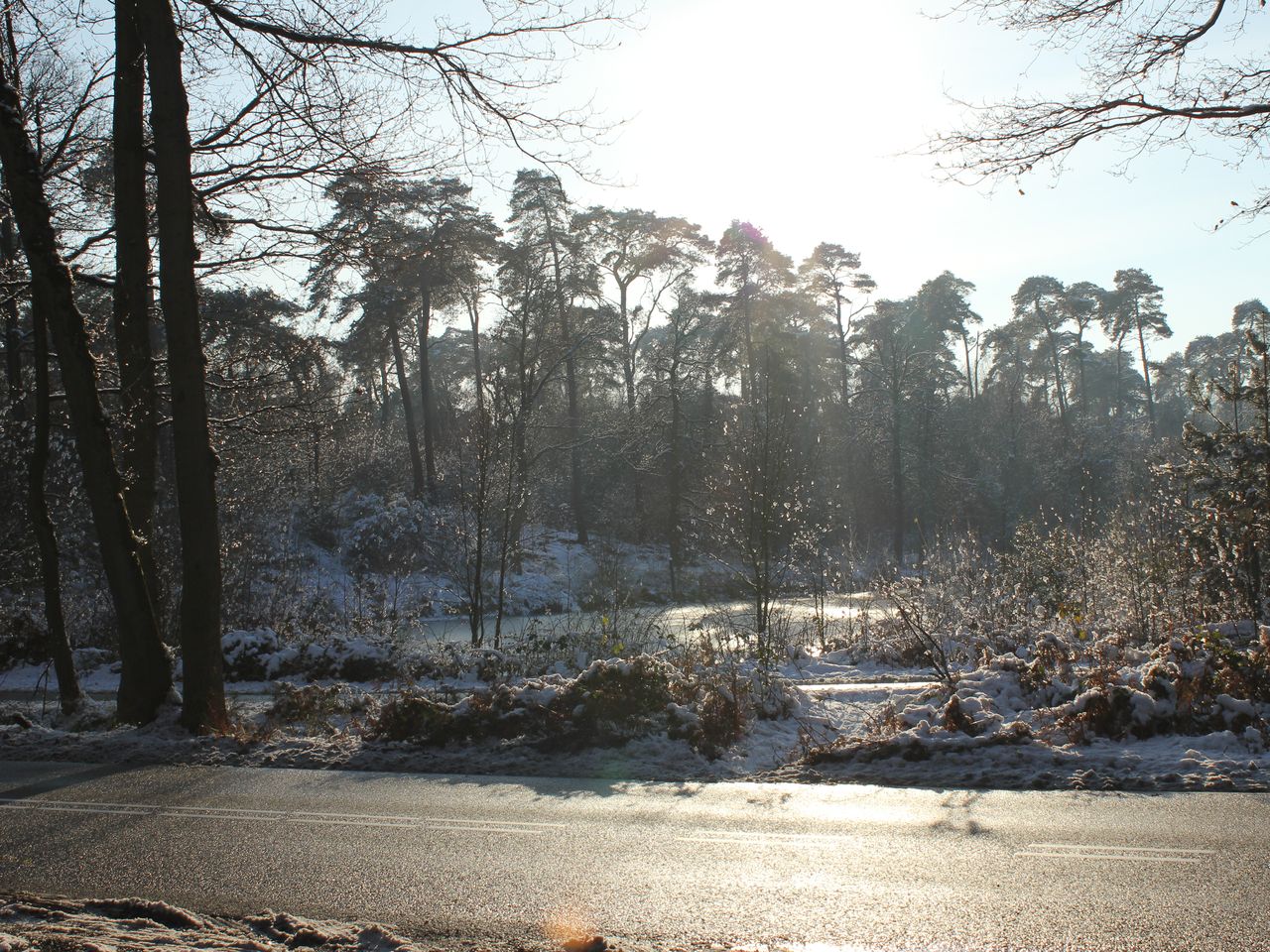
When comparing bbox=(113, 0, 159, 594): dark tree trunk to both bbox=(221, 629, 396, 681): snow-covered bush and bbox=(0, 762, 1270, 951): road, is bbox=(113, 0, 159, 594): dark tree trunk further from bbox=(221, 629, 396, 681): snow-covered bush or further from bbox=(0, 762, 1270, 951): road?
bbox=(0, 762, 1270, 951): road

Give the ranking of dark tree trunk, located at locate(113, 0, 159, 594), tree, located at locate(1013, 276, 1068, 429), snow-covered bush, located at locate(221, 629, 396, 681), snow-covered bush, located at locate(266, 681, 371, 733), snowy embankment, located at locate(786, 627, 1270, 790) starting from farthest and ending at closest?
tree, located at locate(1013, 276, 1068, 429) → snow-covered bush, located at locate(221, 629, 396, 681) → snow-covered bush, located at locate(266, 681, 371, 733) → dark tree trunk, located at locate(113, 0, 159, 594) → snowy embankment, located at locate(786, 627, 1270, 790)

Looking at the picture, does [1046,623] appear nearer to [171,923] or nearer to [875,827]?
[875,827]

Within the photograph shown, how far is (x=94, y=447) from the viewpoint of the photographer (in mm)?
9758

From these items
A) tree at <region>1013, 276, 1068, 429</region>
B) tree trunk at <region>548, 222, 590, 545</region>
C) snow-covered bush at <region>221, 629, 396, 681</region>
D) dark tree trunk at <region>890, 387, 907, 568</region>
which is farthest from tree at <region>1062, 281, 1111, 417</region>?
snow-covered bush at <region>221, 629, 396, 681</region>

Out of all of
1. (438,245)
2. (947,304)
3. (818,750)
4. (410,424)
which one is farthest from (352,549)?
(947,304)

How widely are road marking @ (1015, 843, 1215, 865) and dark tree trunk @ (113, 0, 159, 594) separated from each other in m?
9.32

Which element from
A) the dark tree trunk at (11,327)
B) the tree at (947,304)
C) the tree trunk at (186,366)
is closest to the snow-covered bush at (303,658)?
the tree trunk at (186,366)

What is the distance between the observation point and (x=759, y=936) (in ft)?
13.3

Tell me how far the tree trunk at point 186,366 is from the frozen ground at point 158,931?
16.8ft

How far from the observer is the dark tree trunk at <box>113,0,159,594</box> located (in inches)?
394

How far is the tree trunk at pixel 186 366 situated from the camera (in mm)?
9430

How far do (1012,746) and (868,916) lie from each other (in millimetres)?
3556

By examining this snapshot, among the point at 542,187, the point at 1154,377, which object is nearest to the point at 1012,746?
the point at 542,187

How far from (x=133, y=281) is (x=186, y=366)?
6.04 ft
